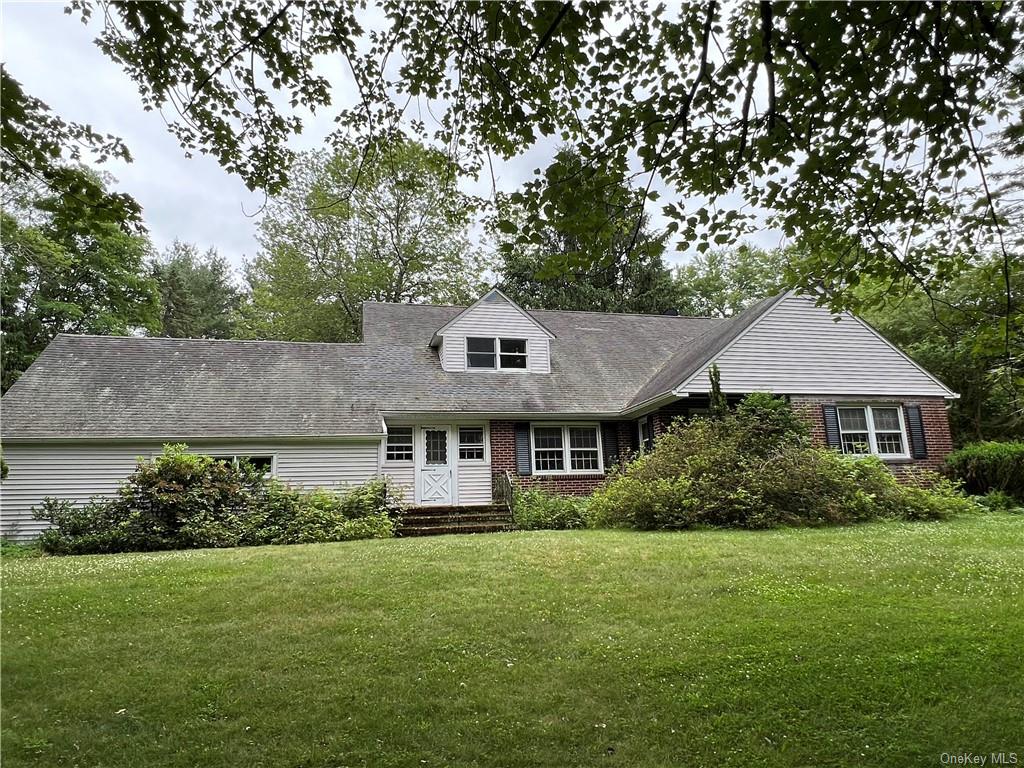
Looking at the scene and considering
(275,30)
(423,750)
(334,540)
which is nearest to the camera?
(423,750)

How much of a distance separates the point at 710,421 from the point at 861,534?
4.82 m

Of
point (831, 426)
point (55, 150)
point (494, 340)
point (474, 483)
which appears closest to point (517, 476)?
point (474, 483)

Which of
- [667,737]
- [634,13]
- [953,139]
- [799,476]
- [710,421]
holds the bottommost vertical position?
[667,737]

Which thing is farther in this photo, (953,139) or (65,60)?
(65,60)

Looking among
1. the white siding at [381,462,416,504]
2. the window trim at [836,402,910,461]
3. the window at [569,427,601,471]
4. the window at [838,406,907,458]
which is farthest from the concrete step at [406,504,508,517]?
the window at [838,406,907,458]

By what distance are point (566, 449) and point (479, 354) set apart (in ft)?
13.4

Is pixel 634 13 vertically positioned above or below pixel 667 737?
above

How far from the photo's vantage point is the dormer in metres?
17.7

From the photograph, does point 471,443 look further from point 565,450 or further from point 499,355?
point 499,355

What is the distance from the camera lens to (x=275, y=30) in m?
5.19

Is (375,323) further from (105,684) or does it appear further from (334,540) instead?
(105,684)

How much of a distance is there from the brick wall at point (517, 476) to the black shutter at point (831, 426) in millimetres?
5170

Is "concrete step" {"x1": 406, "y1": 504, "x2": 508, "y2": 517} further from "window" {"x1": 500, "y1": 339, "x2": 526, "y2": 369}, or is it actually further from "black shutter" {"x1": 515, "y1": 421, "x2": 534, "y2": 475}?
"window" {"x1": 500, "y1": 339, "x2": 526, "y2": 369}

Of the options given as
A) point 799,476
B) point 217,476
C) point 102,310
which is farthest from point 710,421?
point 102,310
